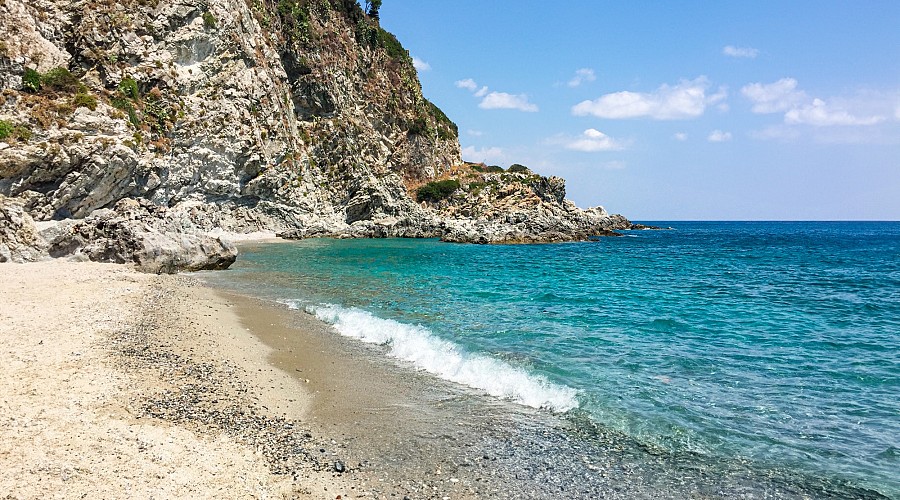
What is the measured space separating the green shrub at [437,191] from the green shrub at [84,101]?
47.7 metres

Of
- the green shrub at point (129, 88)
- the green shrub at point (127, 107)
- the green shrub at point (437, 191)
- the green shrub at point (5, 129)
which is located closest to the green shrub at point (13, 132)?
the green shrub at point (5, 129)

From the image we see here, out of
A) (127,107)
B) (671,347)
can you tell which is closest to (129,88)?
(127,107)

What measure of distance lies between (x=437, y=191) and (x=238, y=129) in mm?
34011

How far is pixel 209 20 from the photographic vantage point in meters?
51.3

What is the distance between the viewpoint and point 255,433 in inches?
257

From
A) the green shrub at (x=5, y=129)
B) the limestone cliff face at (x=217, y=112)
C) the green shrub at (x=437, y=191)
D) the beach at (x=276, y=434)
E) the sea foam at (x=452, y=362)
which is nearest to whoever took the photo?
the beach at (x=276, y=434)

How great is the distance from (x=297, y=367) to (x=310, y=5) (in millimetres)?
77519

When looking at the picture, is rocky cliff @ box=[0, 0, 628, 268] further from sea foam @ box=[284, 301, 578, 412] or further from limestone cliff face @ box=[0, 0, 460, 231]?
sea foam @ box=[284, 301, 578, 412]

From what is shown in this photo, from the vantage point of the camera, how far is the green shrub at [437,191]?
79.6m

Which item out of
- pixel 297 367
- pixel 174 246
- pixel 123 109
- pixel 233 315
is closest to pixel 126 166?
pixel 123 109

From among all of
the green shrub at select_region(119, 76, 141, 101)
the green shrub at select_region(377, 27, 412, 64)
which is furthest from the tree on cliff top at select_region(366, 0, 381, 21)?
the green shrub at select_region(119, 76, 141, 101)

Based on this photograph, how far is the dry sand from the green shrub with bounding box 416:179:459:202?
67282 millimetres

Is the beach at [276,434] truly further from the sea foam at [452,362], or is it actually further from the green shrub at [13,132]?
the green shrub at [13,132]

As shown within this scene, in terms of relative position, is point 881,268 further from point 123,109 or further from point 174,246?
point 123,109
